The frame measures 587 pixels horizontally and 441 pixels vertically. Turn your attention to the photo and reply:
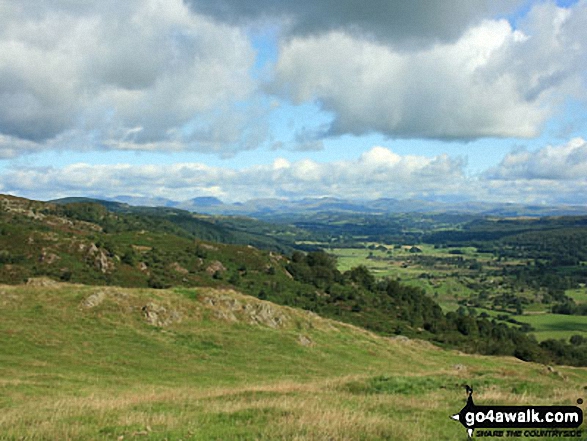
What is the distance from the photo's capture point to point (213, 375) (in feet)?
104

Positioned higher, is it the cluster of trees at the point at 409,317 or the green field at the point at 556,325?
the cluster of trees at the point at 409,317

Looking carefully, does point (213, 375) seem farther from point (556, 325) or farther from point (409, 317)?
point (556, 325)

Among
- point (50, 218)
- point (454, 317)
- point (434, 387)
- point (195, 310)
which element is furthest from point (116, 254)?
point (434, 387)

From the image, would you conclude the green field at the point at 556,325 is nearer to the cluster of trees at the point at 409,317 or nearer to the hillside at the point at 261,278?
the cluster of trees at the point at 409,317

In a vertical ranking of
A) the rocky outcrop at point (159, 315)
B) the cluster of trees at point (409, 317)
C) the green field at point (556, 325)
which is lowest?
the green field at point (556, 325)

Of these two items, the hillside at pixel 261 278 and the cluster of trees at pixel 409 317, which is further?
the hillside at pixel 261 278

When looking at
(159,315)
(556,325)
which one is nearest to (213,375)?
(159,315)

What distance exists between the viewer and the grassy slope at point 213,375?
40.8 feet

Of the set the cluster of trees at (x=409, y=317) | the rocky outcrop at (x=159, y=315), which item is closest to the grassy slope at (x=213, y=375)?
the rocky outcrop at (x=159, y=315)

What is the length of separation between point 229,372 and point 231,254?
13709cm

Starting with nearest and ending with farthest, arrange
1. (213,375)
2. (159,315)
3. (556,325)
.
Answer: (213,375) < (159,315) < (556,325)

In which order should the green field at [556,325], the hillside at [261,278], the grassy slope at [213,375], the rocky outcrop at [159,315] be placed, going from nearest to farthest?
the grassy slope at [213,375], the rocky outcrop at [159,315], the hillside at [261,278], the green field at [556,325]

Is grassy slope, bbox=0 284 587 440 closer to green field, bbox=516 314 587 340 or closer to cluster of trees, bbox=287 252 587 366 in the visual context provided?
cluster of trees, bbox=287 252 587 366

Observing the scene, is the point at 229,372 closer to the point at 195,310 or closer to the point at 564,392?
the point at 195,310
